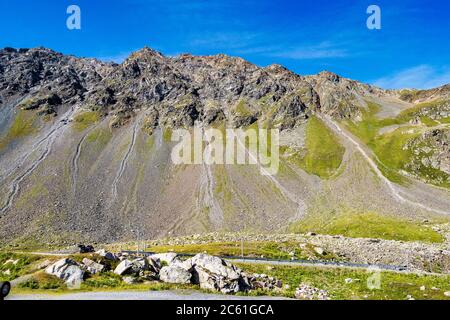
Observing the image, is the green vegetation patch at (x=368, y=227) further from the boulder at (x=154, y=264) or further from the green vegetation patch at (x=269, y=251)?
the boulder at (x=154, y=264)

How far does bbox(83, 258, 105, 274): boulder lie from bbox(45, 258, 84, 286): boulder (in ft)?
5.27

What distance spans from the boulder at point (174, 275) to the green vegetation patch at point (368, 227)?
9228cm

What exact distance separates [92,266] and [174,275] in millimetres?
8759

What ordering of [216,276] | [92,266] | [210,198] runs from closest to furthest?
[216,276] < [92,266] < [210,198]

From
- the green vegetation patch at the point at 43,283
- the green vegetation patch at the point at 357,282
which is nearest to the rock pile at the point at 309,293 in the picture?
the green vegetation patch at the point at 357,282

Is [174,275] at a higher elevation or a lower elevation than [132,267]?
lower

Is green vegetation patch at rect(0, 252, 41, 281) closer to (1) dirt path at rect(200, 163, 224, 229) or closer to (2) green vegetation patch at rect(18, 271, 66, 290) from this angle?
(2) green vegetation patch at rect(18, 271, 66, 290)

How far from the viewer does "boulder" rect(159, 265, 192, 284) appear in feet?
123

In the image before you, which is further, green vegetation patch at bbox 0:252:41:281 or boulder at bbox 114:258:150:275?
green vegetation patch at bbox 0:252:41:281

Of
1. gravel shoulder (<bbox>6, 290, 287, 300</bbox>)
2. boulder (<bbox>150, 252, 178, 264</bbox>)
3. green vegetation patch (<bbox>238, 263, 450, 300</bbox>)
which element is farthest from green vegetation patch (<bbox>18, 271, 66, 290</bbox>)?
green vegetation patch (<bbox>238, 263, 450, 300</bbox>)

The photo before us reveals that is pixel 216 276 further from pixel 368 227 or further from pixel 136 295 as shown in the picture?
pixel 368 227

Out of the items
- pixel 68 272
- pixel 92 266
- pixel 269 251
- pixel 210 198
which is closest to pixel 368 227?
pixel 269 251

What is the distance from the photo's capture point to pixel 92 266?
133 ft
